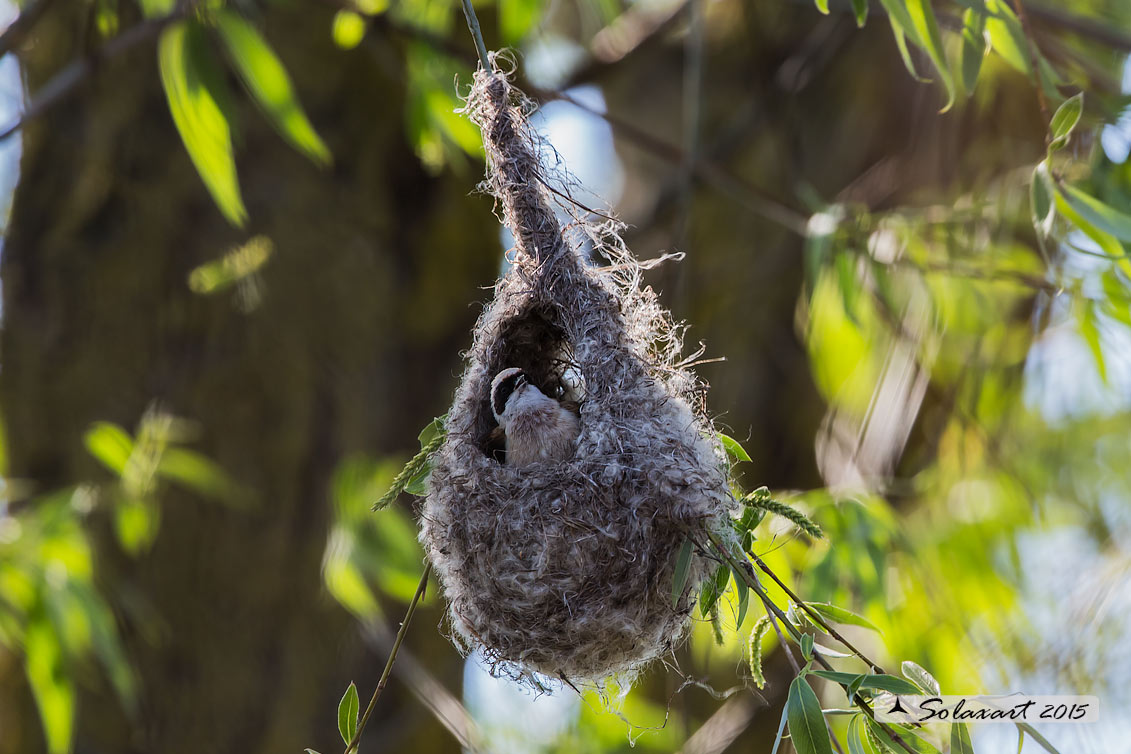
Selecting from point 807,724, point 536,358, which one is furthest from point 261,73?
point 807,724

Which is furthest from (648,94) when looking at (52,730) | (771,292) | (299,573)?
(52,730)

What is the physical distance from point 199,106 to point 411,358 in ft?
6.28

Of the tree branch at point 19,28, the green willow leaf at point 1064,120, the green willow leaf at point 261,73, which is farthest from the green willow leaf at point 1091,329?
the tree branch at point 19,28

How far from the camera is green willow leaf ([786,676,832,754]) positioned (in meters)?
1.15

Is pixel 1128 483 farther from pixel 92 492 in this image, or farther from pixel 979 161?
pixel 92 492

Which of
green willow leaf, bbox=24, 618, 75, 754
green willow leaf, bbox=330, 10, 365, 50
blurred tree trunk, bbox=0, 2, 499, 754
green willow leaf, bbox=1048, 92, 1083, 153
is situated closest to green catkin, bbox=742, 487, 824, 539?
green willow leaf, bbox=1048, 92, 1083, 153

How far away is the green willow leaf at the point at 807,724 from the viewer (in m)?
1.15

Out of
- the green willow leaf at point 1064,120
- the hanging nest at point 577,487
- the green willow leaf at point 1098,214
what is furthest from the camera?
the green willow leaf at point 1098,214

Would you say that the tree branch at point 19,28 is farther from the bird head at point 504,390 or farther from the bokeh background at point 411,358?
the bird head at point 504,390

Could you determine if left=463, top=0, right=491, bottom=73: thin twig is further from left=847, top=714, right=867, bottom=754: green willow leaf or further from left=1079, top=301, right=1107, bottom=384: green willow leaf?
left=1079, top=301, right=1107, bottom=384: green willow leaf

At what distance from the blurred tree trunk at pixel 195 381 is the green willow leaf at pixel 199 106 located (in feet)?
4.49

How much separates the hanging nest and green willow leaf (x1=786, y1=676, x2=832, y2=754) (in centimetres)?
23

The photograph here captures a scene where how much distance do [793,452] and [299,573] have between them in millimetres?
1973

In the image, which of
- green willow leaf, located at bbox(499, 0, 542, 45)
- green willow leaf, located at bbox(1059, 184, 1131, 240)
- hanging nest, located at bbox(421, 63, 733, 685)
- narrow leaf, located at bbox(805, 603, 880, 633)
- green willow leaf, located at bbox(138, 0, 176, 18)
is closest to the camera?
narrow leaf, located at bbox(805, 603, 880, 633)
